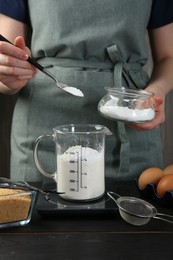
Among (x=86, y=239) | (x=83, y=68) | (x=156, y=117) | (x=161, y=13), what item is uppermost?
(x=161, y=13)

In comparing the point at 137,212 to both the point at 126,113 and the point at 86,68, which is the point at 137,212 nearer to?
the point at 126,113

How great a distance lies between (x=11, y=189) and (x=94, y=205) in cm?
13

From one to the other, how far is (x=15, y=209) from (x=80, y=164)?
12 centimetres

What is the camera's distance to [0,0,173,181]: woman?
2.79 ft

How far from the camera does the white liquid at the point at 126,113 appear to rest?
69 centimetres

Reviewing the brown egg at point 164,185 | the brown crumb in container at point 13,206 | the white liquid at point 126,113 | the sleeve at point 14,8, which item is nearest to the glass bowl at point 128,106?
the white liquid at point 126,113

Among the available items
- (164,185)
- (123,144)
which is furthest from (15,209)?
(123,144)

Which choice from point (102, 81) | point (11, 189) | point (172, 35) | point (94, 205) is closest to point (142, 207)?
point (94, 205)

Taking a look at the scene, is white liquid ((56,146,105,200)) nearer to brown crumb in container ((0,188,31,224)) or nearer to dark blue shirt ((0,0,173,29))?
brown crumb in container ((0,188,31,224))

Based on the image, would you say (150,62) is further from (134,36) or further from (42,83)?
(42,83)

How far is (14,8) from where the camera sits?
0.89 m

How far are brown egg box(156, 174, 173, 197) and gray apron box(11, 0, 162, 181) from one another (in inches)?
7.7

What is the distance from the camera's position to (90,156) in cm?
63

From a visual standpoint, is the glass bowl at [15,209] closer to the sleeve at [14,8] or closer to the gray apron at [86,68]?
the gray apron at [86,68]
